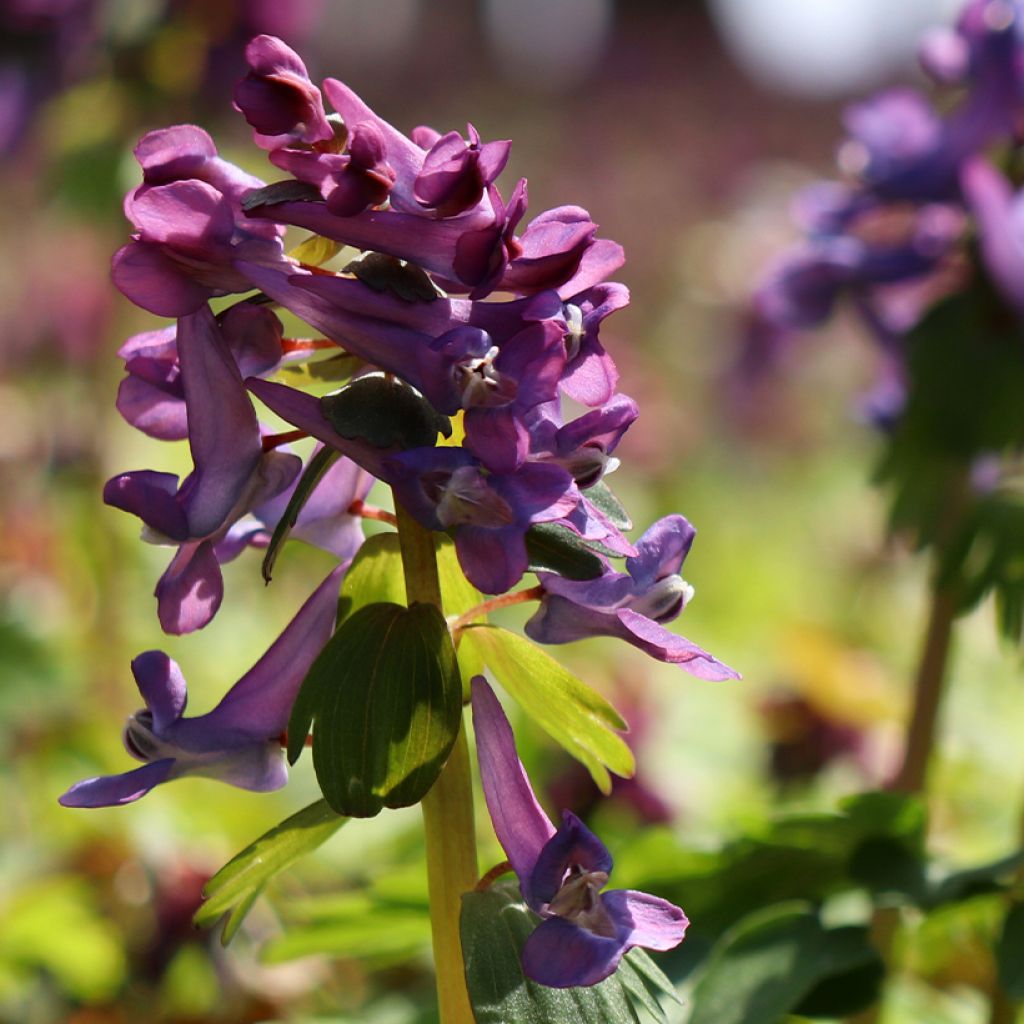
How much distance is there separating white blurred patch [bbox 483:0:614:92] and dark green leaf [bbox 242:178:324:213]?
48.9ft

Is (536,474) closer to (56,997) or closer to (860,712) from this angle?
(56,997)

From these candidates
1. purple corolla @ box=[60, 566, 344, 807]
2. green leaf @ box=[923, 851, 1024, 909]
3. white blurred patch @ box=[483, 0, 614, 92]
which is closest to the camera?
purple corolla @ box=[60, 566, 344, 807]

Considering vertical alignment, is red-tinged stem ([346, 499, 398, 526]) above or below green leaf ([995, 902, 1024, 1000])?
above

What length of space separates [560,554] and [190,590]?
29cm

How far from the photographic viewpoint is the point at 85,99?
314cm

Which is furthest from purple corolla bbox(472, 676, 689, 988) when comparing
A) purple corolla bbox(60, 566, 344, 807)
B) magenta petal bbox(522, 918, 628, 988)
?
purple corolla bbox(60, 566, 344, 807)

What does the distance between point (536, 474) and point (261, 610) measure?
2997 millimetres

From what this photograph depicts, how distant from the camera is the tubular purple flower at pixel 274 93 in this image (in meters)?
0.92

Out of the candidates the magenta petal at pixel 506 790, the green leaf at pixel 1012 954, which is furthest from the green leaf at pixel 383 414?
the green leaf at pixel 1012 954

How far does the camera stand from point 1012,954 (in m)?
1.23

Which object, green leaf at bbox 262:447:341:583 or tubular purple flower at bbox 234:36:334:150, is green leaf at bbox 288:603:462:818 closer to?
green leaf at bbox 262:447:341:583

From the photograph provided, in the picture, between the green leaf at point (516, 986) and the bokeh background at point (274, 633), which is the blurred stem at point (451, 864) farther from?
the bokeh background at point (274, 633)

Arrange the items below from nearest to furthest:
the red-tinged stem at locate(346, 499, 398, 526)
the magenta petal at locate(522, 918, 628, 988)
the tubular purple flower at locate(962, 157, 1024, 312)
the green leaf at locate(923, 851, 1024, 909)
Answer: the magenta petal at locate(522, 918, 628, 988)
the red-tinged stem at locate(346, 499, 398, 526)
the green leaf at locate(923, 851, 1024, 909)
the tubular purple flower at locate(962, 157, 1024, 312)

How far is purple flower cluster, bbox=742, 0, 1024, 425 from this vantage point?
5.96ft
